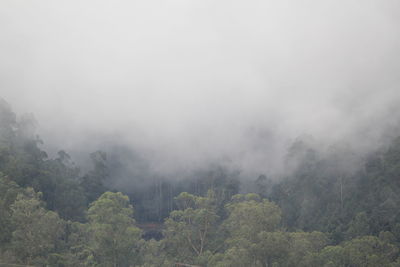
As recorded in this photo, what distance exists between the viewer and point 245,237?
30.8 m

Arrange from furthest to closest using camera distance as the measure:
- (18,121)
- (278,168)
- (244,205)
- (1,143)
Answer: (278,168) → (18,121) → (1,143) → (244,205)

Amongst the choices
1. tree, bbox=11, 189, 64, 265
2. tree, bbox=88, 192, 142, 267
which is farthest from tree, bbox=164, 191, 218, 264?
tree, bbox=11, 189, 64, 265

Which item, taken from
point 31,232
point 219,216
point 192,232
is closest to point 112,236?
point 31,232

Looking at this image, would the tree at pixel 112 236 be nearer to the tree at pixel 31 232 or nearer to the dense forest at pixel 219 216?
the dense forest at pixel 219 216

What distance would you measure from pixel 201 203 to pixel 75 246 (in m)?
9.64

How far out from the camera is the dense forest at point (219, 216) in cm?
2881

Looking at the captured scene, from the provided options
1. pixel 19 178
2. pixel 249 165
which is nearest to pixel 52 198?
pixel 19 178

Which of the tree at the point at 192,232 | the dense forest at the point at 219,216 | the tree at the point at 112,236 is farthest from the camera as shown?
the tree at the point at 192,232

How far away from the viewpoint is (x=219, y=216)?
37781 mm

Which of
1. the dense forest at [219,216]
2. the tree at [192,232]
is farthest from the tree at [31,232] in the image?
the tree at [192,232]

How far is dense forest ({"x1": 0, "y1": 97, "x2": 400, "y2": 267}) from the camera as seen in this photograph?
94.5 feet

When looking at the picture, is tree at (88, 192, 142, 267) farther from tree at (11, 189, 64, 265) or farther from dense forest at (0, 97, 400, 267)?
tree at (11, 189, 64, 265)

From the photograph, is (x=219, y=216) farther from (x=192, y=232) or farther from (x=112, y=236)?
(x=112, y=236)

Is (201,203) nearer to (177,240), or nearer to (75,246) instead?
(177,240)
